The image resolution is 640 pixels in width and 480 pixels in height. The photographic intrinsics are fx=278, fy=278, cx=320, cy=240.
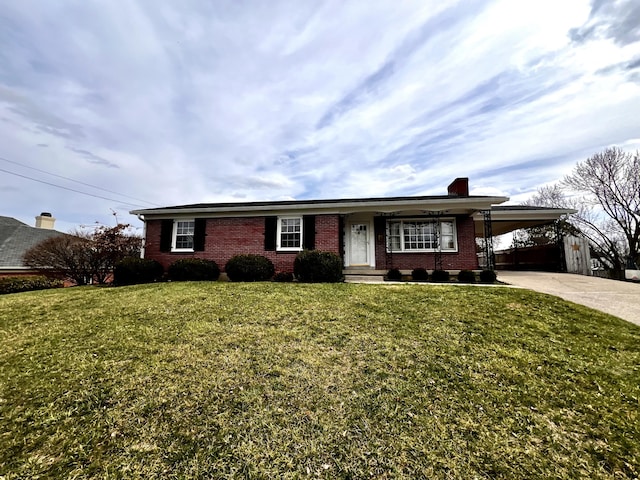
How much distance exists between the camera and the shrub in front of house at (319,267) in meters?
10.0

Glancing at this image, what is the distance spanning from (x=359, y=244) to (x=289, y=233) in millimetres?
Result: 3439

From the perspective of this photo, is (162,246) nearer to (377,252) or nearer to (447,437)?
(377,252)

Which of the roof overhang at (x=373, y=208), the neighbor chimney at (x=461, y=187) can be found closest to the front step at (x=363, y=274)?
the roof overhang at (x=373, y=208)

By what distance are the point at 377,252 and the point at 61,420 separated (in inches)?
451

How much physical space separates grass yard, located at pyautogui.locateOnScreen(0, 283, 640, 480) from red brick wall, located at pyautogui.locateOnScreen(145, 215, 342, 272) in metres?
5.80

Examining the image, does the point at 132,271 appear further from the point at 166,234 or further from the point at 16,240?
the point at 16,240

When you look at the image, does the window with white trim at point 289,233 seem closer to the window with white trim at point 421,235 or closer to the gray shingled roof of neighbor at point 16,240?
the window with white trim at point 421,235

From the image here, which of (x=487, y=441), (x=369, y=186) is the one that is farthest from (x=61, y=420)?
(x=369, y=186)

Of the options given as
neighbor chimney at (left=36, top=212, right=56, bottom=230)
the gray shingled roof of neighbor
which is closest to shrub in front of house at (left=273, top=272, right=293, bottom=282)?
the gray shingled roof of neighbor

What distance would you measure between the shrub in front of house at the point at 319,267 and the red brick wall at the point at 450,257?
3.31 meters

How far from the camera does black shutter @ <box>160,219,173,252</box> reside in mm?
12867

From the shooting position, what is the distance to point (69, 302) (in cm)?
746

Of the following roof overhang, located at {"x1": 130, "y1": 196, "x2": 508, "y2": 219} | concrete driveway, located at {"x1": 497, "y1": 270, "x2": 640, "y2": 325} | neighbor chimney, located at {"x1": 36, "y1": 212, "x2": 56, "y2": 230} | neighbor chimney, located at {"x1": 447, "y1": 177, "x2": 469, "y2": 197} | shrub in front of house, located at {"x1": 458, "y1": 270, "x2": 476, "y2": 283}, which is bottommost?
concrete driveway, located at {"x1": 497, "y1": 270, "x2": 640, "y2": 325}

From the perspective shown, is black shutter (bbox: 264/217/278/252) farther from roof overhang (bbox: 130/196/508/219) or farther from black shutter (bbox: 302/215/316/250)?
black shutter (bbox: 302/215/316/250)
